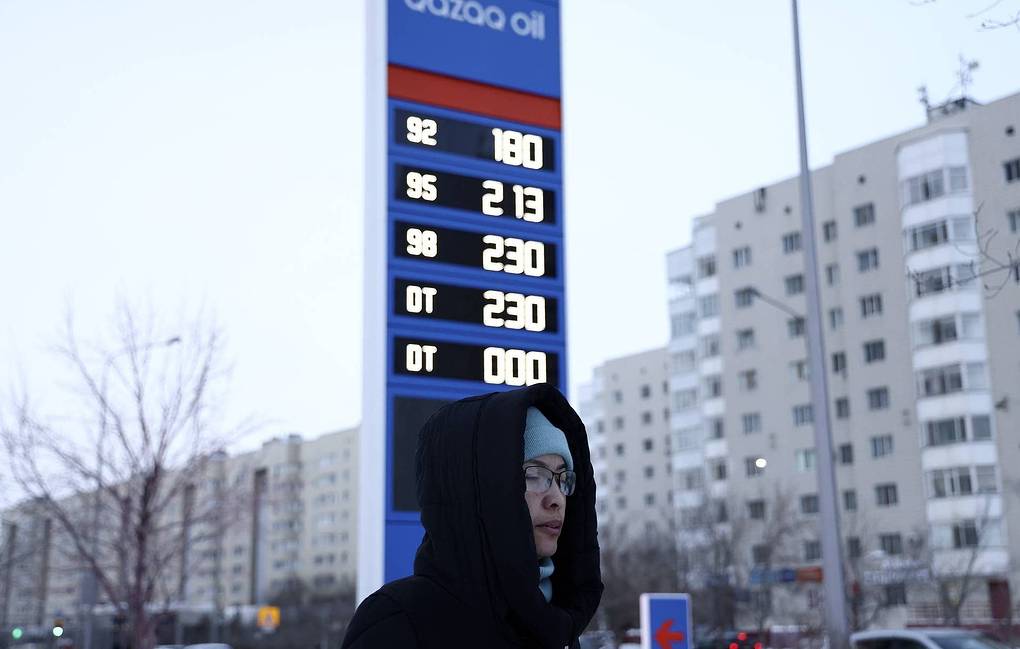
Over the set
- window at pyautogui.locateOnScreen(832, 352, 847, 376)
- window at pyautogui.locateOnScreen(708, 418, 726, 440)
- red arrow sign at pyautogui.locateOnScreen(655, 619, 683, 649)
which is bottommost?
red arrow sign at pyautogui.locateOnScreen(655, 619, 683, 649)

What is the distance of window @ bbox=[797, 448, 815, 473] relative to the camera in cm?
6581

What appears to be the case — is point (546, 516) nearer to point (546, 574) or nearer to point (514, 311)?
point (546, 574)

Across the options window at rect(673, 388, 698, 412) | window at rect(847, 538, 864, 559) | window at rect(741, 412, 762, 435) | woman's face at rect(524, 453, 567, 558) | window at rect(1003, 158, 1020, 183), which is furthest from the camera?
window at rect(673, 388, 698, 412)

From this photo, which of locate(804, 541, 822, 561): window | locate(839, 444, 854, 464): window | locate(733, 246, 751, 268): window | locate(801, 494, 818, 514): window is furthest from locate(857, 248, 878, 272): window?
locate(804, 541, 822, 561): window

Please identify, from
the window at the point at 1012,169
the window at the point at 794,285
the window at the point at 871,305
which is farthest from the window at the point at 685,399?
the window at the point at 1012,169

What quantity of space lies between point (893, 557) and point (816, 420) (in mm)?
40846

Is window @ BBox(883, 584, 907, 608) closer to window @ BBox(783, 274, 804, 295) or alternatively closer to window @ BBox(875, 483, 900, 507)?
window @ BBox(875, 483, 900, 507)

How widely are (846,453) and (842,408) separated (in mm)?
2353

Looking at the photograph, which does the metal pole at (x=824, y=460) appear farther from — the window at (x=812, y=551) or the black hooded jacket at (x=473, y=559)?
the window at (x=812, y=551)

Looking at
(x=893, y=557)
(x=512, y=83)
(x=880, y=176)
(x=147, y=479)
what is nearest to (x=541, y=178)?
(x=512, y=83)

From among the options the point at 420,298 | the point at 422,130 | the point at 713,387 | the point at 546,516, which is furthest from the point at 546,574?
the point at 713,387

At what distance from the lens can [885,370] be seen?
6178cm

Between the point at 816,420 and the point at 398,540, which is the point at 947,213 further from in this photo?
the point at 398,540

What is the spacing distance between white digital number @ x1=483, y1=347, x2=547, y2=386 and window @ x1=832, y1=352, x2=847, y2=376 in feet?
174
